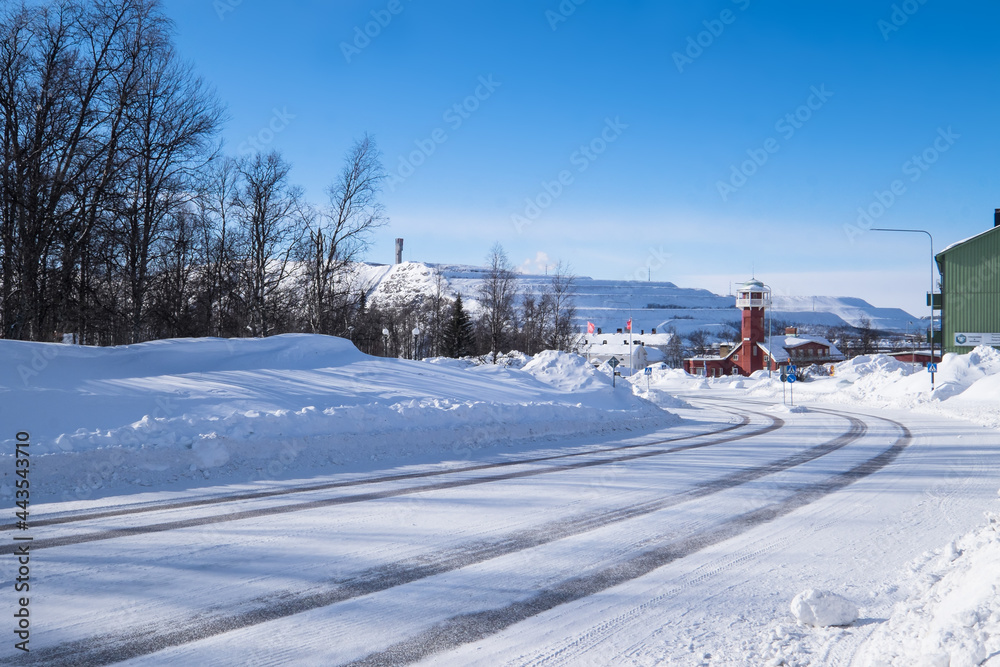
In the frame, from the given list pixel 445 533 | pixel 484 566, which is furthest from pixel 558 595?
pixel 445 533

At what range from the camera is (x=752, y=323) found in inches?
3686

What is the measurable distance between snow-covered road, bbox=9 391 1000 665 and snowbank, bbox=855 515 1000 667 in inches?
7.9

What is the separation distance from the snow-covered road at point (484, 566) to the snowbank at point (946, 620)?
0.66ft

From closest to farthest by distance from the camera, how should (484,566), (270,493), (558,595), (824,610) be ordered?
(824,610), (558,595), (484,566), (270,493)

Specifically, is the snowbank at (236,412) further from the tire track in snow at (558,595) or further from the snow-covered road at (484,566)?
the tire track in snow at (558,595)

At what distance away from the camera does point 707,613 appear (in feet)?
16.0

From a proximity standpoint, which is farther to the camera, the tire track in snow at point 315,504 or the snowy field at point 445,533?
the tire track in snow at point 315,504

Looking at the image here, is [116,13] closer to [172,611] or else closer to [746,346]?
[172,611]

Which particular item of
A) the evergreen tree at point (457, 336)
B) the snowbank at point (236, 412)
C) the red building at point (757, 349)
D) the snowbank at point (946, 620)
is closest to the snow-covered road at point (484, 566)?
the snowbank at point (946, 620)

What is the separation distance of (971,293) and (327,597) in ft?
191

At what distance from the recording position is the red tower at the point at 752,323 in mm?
91312

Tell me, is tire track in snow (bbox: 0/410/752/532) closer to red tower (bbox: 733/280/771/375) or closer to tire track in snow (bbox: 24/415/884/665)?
tire track in snow (bbox: 24/415/884/665)

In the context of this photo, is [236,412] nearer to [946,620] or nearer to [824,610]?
[824,610]

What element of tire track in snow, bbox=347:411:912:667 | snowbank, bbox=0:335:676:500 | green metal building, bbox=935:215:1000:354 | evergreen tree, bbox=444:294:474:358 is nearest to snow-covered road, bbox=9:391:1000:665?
tire track in snow, bbox=347:411:912:667
